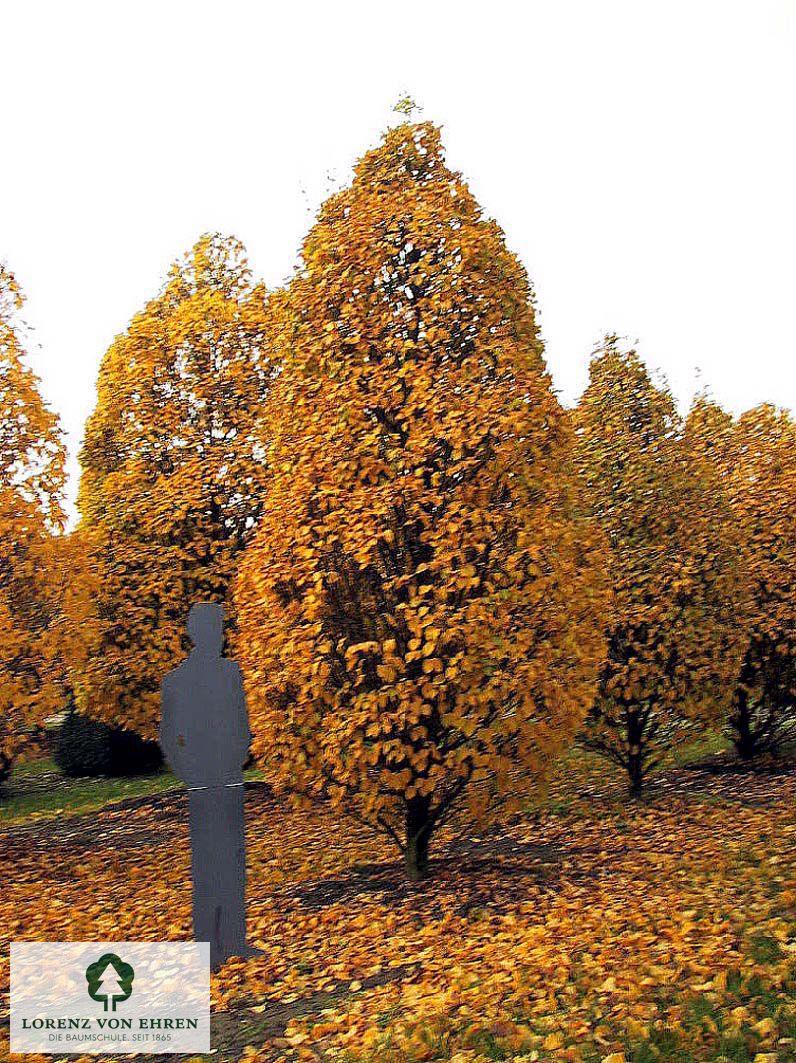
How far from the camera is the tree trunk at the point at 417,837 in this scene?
27.2 feet

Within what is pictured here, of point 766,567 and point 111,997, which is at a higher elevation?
point 766,567

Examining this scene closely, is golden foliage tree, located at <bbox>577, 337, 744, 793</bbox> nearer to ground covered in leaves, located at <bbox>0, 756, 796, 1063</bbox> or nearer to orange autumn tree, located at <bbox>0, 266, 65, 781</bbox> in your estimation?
ground covered in leaves, located at <bbox>0, 756, 796, 1063</bbox>

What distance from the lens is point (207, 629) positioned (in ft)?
22.3

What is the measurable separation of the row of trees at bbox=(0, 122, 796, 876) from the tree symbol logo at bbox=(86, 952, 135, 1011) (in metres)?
1.68

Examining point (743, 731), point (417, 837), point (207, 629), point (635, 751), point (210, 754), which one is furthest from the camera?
point (743, 731)

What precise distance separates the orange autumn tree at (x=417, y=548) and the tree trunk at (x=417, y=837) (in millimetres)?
15

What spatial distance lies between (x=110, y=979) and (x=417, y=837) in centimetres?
241

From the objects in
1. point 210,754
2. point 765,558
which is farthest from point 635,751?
point 210,754

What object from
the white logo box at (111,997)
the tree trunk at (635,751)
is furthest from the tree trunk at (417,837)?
the tree trunk at (635,751)

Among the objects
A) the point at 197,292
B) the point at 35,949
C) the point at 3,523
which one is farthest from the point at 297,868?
the point at 197,292

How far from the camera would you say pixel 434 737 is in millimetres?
7961

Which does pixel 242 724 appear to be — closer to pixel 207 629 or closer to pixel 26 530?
pixel 207 629

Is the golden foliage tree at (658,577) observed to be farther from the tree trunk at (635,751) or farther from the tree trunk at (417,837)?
the tree trunk at (417,837)

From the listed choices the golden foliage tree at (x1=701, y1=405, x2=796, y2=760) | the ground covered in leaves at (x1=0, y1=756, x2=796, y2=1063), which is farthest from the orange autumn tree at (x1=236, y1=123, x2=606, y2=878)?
the golden foliage tree at (x1=701, y1=405, x2=796, y2=760)
